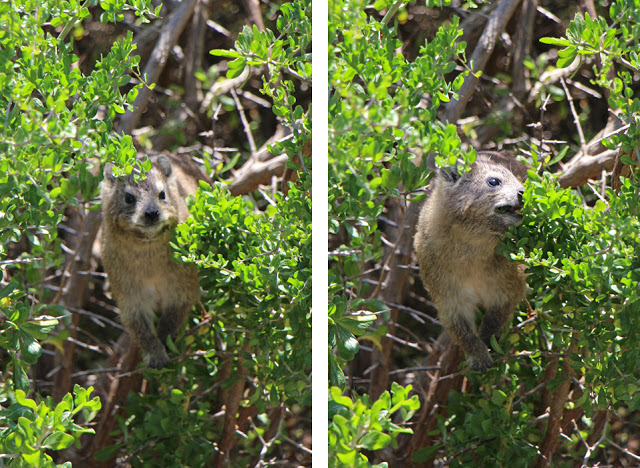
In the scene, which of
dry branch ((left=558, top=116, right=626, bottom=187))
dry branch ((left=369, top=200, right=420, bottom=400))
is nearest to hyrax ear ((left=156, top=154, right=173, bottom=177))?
dry branch ((left=369, top=200, right=420, bottom=400))

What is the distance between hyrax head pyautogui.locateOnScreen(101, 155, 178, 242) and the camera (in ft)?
10.0

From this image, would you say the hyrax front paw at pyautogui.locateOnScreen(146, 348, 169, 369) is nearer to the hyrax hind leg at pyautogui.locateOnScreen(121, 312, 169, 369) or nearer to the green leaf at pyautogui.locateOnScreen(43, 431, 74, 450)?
the hyrax hind leg at pyautogui.locateOnScreen(121, 312, 169, 369)

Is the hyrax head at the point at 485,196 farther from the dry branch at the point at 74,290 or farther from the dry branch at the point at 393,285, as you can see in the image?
the dry branch at the point at 74,290

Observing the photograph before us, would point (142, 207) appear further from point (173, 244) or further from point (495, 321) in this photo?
point (495, 321)

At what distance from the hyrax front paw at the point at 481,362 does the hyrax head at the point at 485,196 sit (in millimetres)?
513

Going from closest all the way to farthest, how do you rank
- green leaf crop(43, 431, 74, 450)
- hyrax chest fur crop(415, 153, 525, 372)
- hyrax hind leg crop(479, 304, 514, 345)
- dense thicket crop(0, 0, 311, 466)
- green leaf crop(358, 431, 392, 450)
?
green leaf crop(358, 431, 392, 450), green leaf crop(43, 431, 74, 450), dense thicket crop(0, 0, 311, 466), hyrax chest fur crop(415, 153, 525, 372), hyrax hind leg crop(479, 304, 514, 345)

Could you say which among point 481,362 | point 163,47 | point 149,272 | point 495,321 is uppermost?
point 163,47

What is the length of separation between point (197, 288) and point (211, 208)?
2.17 ft

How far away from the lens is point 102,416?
404cm

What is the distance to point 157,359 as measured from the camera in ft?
10.8

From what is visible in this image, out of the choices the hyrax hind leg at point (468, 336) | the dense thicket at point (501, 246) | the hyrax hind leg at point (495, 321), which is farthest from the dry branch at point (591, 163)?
the hyrax hind leg at point (468, 336)

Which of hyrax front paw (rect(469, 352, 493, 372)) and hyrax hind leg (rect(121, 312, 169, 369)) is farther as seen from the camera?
hyrax hind leg (rect(121, 312, 169, 369))

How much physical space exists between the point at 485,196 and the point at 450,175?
0.23m

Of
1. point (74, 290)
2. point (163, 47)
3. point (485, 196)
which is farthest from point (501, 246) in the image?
point (74, 290)
